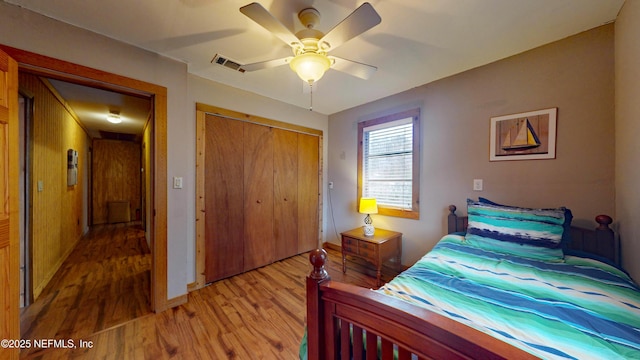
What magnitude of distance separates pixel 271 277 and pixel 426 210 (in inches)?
84.6

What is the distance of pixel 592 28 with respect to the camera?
1.78 m

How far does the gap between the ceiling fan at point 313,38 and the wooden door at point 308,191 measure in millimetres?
1985


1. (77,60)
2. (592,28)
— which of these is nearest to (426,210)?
(592,28)

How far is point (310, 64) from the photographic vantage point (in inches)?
58.9

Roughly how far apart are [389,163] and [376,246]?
120 centimetres

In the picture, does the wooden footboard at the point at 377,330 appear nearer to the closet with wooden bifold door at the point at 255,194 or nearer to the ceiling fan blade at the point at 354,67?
the ceiling fan blade at the point at 354,67

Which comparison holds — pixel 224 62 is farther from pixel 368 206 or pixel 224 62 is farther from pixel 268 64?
pixel 368 206

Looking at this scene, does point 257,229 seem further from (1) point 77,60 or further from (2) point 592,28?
(2) point 592,28

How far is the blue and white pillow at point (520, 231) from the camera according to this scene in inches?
65.2

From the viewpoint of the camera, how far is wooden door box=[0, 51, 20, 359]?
1.33 metres

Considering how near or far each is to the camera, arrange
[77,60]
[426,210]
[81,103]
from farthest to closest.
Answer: [81,103] → [426,210] → [77,60]

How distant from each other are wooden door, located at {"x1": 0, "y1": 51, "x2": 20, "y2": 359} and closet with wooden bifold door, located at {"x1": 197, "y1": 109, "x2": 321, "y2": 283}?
1.30 m

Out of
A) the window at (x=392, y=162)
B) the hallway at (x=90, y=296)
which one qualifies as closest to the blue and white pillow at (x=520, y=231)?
the window at (x=392, y=162)

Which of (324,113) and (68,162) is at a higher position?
(324,113)
